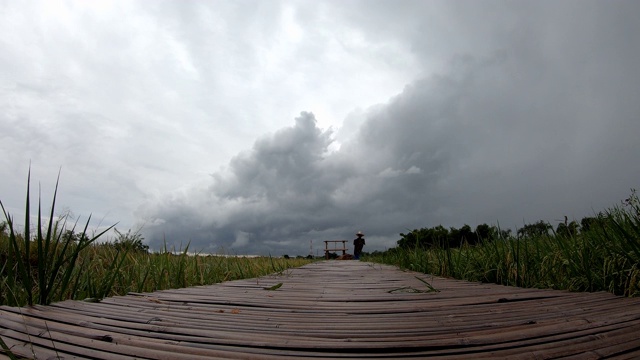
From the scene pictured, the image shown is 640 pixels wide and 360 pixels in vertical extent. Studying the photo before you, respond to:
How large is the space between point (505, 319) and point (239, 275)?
11.7 ft

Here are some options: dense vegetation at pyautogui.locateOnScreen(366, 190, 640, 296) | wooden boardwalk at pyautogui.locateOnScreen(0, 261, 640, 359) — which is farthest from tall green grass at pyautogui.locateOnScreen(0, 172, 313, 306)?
dense vegetation at pyautogui.locateOnScreen(366, 190, 640, 296)

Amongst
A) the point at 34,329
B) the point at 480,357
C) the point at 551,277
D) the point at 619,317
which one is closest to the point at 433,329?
the point at 480,357

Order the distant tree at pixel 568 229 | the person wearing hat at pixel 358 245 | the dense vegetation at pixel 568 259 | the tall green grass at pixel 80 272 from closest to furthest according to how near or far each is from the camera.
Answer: the tall green grass at pixel 80 272
the dense vegetation at pixel 568 259
the distant tree at pixel 568 229
the person wearing hat at pixel 358 245

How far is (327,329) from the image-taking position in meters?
1.33

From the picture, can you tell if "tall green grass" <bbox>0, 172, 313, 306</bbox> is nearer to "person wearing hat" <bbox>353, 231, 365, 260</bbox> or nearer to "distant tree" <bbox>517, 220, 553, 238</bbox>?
"distant tree" <bbox>517, 220, 553, 238</bbox>

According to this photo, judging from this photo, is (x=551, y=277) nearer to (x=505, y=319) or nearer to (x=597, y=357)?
(x=505, y=319)

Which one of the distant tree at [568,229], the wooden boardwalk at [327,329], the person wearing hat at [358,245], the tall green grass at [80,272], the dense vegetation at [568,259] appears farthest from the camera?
the person wearing hat at [358,245]

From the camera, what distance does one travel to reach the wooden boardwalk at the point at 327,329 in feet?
3.39

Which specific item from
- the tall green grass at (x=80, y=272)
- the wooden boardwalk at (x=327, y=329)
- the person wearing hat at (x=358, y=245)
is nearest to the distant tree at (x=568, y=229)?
the wooden boardwalk at (x=327, y=329)

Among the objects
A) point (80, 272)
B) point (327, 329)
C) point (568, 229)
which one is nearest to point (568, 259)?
point (568, 229)

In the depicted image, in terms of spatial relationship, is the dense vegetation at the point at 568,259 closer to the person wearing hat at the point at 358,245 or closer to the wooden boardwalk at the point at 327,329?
the wooden boardwalk at the point at 327,329

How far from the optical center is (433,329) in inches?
51.6

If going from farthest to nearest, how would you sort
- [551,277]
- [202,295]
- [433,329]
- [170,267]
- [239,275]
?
Result: 1. [239,275]
2. [170,267]
3. [551,277]
4. [202,295]
5. [433,329]

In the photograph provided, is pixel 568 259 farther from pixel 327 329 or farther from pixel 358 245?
pixel 358 245
